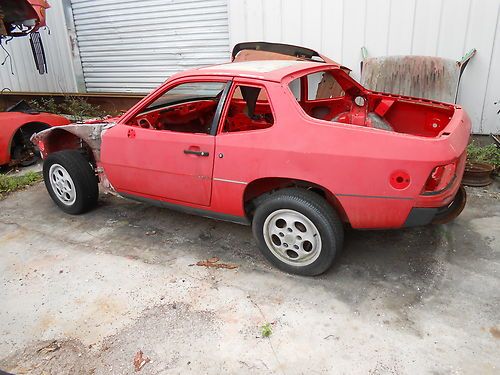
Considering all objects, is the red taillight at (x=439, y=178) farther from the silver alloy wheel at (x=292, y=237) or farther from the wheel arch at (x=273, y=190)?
the silver alloy wheel at (x=292, y=237)

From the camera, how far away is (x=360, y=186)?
99.7 inches

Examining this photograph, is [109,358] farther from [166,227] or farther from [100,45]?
[100,45]

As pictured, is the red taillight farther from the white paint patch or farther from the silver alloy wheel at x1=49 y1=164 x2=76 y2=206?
the silver alloy wheel at x1=49 y1=164 x2=76 y2=206

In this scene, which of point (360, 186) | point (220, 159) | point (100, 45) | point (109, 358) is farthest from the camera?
point (100, 45)

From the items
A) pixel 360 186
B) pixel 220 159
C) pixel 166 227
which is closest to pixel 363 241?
pixel 360 186

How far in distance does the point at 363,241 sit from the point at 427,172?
1.18 metres

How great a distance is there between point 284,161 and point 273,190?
0.40 meters

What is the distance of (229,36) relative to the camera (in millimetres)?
6320

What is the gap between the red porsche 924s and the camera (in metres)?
2.48

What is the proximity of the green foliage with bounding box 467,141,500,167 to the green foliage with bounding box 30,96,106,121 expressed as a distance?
6.50m

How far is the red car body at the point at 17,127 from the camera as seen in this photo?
5.44m

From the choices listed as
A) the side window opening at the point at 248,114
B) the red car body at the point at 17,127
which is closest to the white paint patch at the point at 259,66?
the side window opening at the point at 248,114

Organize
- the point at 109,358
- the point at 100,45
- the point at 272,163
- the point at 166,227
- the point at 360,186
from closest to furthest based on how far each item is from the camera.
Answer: the point at 109,358 < the point at 360,186 < the point at 272,163 < the point at 166,227 < the point at 100,45

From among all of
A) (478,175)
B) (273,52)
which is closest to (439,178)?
(478,175)
